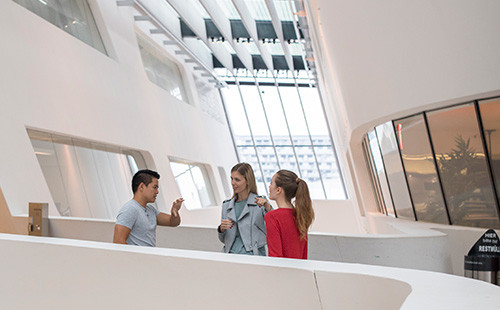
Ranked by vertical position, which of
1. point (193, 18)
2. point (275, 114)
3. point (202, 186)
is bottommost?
point (202, 186)

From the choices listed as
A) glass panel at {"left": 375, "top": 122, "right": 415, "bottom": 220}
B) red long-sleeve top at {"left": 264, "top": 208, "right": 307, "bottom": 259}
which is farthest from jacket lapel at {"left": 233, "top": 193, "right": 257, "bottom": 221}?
glass panel at {"left": 375, "top": 122, "right": 415, "bottom": 220}

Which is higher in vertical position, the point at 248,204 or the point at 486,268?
the point at 248,204

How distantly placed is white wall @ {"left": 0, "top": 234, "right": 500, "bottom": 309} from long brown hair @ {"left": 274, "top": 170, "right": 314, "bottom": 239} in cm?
79

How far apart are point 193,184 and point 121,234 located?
15257mm

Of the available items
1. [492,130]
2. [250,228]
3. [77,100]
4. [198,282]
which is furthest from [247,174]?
[77,100]

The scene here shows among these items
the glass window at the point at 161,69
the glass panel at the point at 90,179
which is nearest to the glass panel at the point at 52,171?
the glass panel at the point at 90,179

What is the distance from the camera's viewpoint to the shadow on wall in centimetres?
750

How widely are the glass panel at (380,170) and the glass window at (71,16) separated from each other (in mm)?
8218

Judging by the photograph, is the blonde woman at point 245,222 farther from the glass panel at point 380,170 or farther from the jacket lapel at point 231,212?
the glass panel at point 380,170

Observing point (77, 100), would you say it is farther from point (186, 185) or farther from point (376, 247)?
point (376, 247)

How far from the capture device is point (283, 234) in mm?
3631

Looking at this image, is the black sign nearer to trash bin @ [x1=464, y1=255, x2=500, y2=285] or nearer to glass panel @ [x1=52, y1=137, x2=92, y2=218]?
trash bin @ [x1=464, y1=255, x2=500, y2=285]

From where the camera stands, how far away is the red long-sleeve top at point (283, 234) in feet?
11.7

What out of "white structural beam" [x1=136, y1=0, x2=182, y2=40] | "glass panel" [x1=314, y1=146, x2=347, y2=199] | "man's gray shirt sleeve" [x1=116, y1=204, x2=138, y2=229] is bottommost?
"glass panel" [x1=314, y1=146, x2=347, y2=199]
